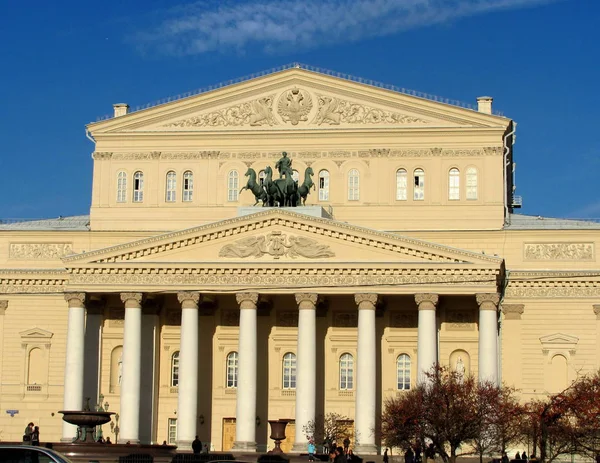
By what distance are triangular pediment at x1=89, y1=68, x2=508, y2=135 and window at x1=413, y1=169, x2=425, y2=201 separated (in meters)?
2.46

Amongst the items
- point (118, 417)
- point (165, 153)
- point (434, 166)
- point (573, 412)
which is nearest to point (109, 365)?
point (118, 417)

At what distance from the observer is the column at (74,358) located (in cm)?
6156

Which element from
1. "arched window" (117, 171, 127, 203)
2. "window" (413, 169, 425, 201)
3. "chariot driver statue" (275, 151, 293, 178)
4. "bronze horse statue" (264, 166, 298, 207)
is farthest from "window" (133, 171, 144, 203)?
"window" (413, 169, 425, 201)

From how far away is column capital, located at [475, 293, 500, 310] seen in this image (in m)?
59.7

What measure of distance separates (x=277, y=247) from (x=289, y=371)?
7536 mm

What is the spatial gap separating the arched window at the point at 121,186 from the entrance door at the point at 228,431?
13.4 meters

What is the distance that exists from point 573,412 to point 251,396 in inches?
618

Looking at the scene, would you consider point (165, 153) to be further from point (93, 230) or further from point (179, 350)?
point (179, 350)

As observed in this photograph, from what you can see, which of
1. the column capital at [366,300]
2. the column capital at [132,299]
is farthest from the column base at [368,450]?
the column capital at [132,299]

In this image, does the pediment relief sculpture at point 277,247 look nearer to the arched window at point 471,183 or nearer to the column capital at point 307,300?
the column capital at point 307,300

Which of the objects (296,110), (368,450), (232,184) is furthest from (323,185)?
(368,450)

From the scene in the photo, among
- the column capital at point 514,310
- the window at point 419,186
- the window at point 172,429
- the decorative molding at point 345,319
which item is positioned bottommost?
the window at point 172,429

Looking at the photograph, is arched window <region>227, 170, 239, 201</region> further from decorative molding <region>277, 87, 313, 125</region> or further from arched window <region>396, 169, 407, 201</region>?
arched window <region>396, 169, 407, 201</region>

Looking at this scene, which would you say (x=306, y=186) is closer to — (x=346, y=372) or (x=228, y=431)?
(x=346, y=372)
